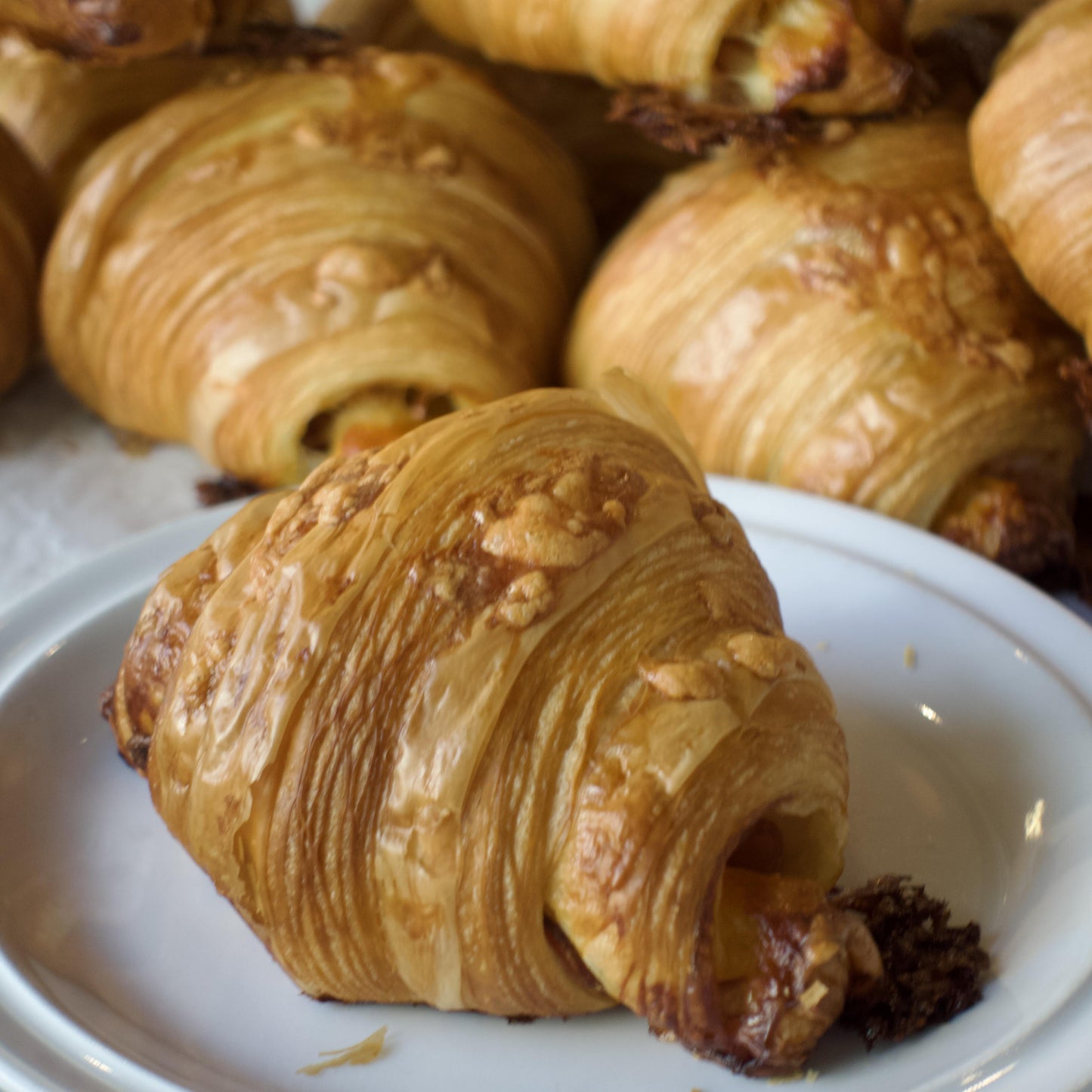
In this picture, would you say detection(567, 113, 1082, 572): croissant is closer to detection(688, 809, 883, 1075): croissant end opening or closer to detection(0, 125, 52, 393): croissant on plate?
detection(688, 809, 883, 1075): croissant end opening

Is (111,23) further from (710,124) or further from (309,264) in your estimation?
(710,124)

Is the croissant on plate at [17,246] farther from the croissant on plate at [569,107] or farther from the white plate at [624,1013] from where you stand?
the white plate at [624,1013]

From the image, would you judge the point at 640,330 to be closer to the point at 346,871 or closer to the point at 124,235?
the point at 124,235

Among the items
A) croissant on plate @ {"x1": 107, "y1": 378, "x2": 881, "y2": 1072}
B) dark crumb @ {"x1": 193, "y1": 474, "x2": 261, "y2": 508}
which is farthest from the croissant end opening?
dark crumb @ {"x1": 193, "y1": 474, "x2": 261, "y2": 508}

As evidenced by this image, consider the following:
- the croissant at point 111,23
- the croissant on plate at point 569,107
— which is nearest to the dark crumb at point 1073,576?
the croissant on plate at point 569,107

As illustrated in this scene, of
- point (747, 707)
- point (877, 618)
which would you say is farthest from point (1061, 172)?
point (747, 707)

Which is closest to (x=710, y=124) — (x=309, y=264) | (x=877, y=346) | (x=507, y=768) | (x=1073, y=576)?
(x=877, y=346)
